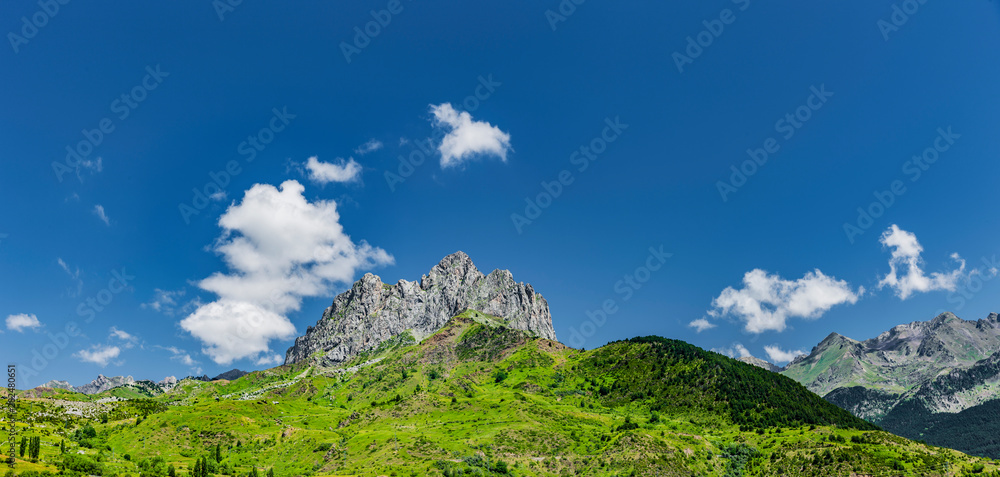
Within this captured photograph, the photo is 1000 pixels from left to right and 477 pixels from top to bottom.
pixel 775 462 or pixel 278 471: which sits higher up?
pixel 278 471

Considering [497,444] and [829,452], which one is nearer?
[829,452]

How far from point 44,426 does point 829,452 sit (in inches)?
10675

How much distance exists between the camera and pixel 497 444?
18962 centimetres

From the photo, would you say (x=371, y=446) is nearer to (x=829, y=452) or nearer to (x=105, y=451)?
(x=105, y=451)

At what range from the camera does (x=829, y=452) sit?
514 ft

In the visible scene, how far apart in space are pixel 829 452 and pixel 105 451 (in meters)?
231

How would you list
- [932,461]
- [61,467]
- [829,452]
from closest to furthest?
[61,467], [932,461], [829,452]

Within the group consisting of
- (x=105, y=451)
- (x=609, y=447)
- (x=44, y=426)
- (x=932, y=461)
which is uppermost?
(x=44, y=426)

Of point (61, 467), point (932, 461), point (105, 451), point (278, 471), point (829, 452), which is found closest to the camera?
point (61, 467)

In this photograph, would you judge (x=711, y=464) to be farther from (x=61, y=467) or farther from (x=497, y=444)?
(x=61, y=467)

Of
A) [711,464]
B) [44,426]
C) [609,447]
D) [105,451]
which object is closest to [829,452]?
[711,464]

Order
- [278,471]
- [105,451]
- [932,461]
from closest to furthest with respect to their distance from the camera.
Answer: [932,461] → [105,451] → [278,471]

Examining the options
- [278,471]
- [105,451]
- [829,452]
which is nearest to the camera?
[829,452]

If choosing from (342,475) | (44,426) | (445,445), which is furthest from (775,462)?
(44,426)
